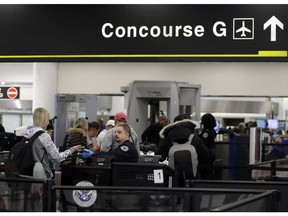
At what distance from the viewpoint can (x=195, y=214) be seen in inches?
119

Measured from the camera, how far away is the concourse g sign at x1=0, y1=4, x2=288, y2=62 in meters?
4.21

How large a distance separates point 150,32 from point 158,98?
8.81 metres

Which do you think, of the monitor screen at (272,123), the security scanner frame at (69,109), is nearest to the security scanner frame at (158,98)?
the security scanner frame at (69,109)

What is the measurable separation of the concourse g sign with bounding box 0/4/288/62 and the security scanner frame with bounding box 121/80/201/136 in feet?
27.6

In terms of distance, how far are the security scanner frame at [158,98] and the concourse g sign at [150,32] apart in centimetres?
840

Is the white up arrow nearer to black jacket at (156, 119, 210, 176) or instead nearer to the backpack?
the backpack

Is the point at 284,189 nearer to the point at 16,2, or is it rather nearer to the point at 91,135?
the point at 16,2

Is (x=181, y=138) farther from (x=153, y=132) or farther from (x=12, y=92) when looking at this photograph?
(x=12, y=92)

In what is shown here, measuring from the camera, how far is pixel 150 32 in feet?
14.0

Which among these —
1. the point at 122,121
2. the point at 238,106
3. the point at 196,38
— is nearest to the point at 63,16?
the point at 196,38

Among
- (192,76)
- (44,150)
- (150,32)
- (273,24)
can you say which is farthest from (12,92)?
(273,24)

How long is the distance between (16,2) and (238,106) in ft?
67.9

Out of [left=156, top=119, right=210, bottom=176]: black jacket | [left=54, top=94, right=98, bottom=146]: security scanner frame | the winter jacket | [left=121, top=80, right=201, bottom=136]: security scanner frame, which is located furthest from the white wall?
the winter jacket

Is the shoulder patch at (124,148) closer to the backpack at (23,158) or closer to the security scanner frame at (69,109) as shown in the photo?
the backpack at (23,158)
